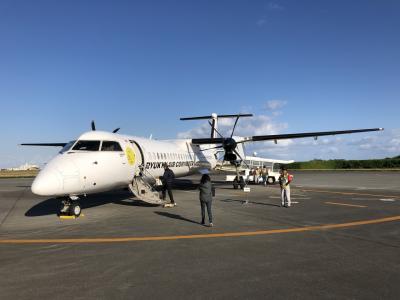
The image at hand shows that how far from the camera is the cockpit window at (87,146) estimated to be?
13.2 meters

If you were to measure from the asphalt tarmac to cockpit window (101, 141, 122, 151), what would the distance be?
119 inches

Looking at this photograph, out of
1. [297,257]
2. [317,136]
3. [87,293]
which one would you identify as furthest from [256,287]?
[317,136]

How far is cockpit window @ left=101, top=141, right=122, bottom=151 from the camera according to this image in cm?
1398

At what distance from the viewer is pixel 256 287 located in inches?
205

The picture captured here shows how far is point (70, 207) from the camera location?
12516 mm

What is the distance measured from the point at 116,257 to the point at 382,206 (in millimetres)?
12062

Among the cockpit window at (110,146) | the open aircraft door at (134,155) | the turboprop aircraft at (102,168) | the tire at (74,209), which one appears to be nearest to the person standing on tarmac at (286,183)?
the turboprop aircraft at (102,168)

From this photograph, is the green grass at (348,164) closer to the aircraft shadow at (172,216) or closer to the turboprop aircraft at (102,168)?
the turboprop aircraft at (102,168)

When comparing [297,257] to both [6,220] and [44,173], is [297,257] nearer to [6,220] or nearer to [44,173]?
[44,173]

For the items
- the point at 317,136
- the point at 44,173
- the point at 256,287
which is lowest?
the point at 256,287

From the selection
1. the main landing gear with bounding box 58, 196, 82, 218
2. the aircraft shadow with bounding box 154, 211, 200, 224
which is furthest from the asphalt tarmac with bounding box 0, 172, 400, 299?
the main landing gear with bounding box 58, 196, 82, 218

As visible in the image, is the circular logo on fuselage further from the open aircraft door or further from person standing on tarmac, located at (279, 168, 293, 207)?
person standing on tarmac, located at (279, 168, 293, 207)

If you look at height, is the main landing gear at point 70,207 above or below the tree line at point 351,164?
below

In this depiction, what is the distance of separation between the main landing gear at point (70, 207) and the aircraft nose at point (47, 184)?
1435mm
